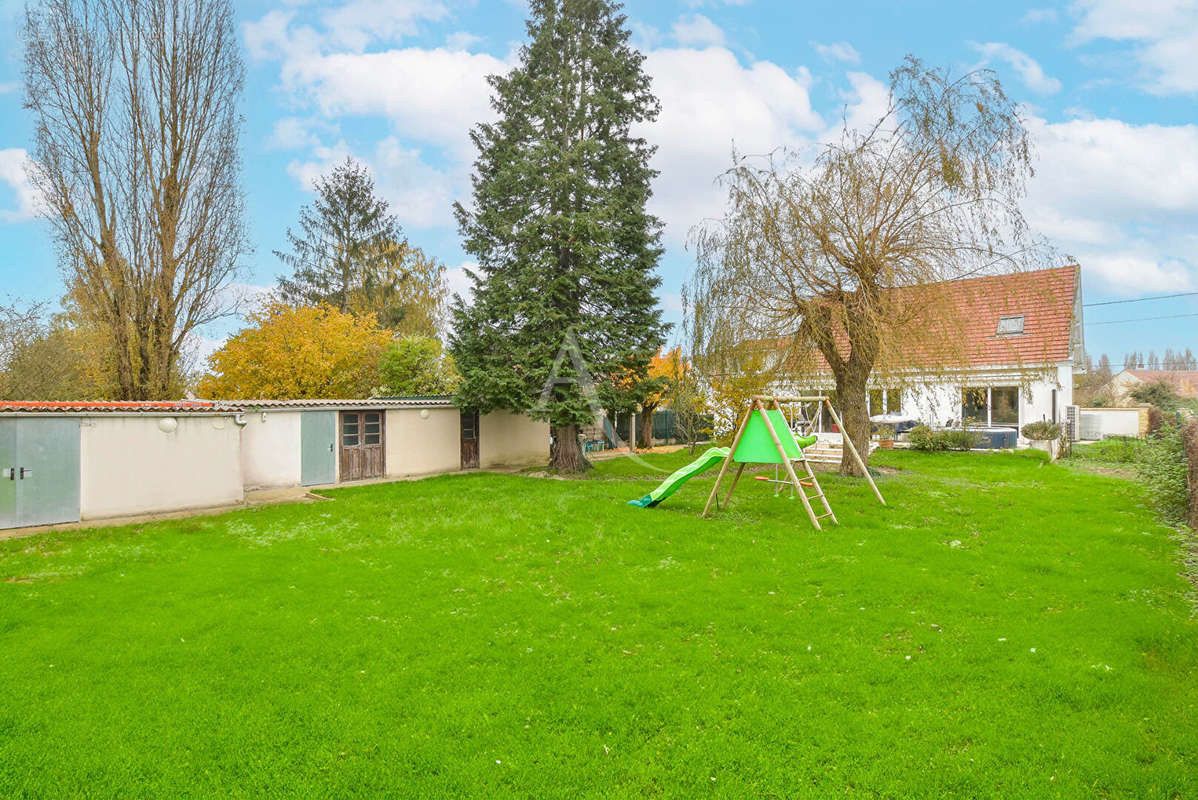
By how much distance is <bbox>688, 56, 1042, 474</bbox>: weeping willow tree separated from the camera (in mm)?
11922

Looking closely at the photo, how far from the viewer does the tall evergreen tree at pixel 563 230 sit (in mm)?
15406

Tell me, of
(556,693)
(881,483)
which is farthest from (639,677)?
(881,483)

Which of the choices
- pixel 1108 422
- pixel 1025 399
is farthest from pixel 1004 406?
pixel 1108 422

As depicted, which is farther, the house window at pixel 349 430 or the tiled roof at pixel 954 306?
the house window at pixel 349 430

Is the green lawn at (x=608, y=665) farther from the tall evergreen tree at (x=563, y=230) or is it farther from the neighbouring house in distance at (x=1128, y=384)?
the neighbouring house in distance at (x=1128, y=384)

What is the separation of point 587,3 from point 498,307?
8.83 m

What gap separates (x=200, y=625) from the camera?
17.7 feet

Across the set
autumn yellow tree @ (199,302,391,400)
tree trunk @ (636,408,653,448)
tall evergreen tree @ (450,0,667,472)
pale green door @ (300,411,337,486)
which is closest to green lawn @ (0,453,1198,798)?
pale green door @ (300,411,337,486)

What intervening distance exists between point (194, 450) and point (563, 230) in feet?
31.9

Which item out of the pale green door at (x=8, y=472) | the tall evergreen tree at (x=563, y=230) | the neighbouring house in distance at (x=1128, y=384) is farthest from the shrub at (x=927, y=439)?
the pale green door at (x=8, y=472)

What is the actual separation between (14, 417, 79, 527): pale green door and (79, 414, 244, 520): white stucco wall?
137mm

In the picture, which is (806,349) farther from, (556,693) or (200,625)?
(200,625)

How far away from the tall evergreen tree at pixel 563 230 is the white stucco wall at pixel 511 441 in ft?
7.69

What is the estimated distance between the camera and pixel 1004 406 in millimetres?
20109
